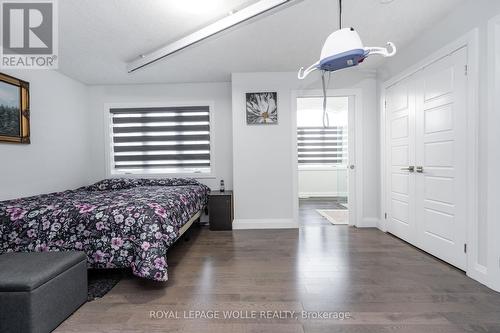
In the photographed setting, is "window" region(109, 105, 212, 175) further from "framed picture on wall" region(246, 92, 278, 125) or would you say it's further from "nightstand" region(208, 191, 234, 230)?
"framed picture on wall" region(246, 92, 278, 125)

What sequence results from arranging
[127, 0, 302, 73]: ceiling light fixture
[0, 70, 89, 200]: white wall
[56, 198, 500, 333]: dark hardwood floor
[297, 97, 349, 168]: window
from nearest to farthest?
[56, 198, 500, 333]: dark hardwood floor < [127, 0, 302, 73]: ceiling light fixture < [0, 70, 89, 200]: white wall < [297, 97, 349, 168]: window

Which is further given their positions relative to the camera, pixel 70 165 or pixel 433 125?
pixel 70 165

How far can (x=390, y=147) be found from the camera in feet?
10.8

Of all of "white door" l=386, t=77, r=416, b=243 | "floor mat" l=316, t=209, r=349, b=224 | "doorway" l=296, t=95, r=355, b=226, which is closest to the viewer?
"white door" l=386, t=77, r=416, b=243

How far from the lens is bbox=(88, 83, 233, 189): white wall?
4.05 m

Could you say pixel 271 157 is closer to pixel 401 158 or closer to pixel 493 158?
pixel 401 158

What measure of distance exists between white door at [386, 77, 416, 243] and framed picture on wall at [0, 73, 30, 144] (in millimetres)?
4626

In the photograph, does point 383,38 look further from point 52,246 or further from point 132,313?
point 52,246

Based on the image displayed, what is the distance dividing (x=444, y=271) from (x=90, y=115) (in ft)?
17.3

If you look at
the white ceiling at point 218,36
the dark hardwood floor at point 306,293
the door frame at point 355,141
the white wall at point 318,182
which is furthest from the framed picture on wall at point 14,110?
the white wall at point 318,182

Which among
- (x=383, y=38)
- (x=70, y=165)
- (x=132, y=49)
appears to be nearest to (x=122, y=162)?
(x=70, y=165)

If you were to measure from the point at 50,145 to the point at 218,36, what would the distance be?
2738 millimetres

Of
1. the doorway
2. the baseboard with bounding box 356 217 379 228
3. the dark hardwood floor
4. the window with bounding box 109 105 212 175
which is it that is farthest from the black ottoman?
the doorway

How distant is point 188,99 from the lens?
4070 mm
